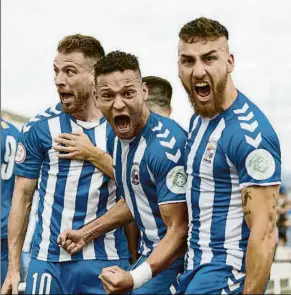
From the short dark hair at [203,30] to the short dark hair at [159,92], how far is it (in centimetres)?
151

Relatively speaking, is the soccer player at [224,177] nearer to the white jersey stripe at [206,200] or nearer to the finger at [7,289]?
the white jersey stripe at [206,200]

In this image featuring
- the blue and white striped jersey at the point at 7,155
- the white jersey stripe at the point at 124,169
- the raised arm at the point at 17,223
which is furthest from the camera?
the blue and white striped jersey at the point at 7,155

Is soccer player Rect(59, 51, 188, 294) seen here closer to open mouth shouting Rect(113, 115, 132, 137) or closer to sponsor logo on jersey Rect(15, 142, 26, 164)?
open mouth shouting Rect(113, 115, 132, 137)

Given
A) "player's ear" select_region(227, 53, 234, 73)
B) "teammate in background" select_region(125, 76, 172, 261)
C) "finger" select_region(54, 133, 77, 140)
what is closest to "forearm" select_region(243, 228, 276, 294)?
"player's ear" select_region(227, 53, 234, 73)

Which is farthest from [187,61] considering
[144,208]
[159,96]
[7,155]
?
[7,155]

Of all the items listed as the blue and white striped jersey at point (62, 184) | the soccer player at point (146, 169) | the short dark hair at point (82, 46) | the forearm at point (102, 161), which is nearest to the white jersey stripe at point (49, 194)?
the blue and white striped jersey at point (62, 184)

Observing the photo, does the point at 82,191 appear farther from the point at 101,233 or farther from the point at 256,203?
the point at 256,203

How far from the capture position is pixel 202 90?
3803 mm

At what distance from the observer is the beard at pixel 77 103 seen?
15.5ft

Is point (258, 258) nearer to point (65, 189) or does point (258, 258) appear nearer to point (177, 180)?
point (177, 180)

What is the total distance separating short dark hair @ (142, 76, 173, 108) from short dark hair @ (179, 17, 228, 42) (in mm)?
1513

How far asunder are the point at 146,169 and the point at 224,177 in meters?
0.52

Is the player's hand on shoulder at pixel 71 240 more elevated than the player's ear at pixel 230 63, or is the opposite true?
the player's ear at pixel 230 63

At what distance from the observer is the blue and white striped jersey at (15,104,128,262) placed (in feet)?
15.7
